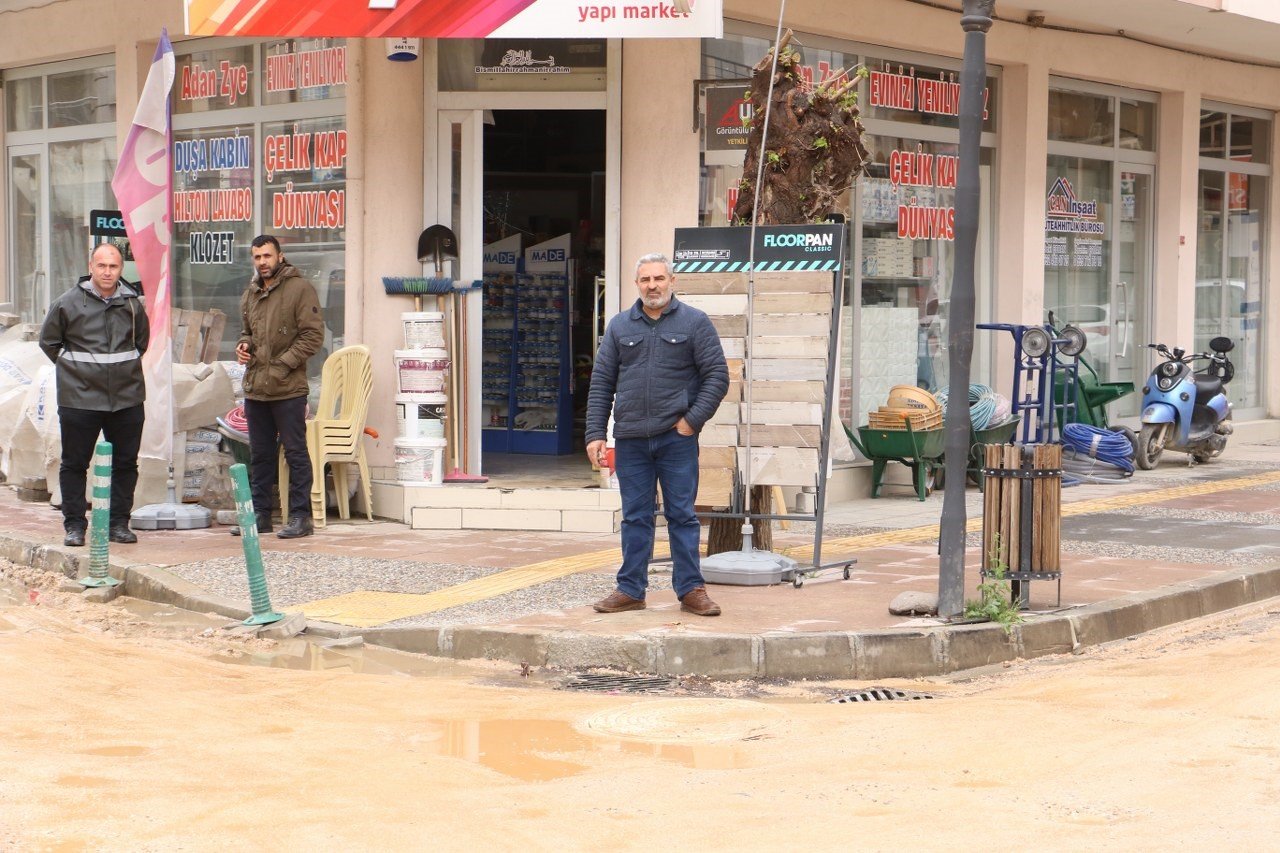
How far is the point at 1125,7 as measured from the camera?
1502 cm

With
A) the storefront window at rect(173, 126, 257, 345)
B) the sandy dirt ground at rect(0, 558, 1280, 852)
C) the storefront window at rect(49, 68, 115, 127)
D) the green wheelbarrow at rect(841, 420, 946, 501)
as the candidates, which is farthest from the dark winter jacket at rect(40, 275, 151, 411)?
the green wheelbarrow at rect(841, 420, 946, 501)

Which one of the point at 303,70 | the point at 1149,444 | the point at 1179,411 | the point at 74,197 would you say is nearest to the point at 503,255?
the point at 303,70

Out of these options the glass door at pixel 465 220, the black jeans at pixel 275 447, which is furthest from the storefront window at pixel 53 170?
the black jeans at pixel 275 447

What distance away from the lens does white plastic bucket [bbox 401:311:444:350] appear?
11.9m

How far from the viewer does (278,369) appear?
36.4 feet

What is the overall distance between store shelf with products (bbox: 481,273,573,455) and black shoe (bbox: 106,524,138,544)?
177 inches

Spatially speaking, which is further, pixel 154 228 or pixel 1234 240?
pixel 1234 240

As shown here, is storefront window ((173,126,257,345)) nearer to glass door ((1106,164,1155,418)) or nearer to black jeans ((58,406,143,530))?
black jeans ((58,406,143,530))

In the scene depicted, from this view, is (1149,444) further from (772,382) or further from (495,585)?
(495,585)

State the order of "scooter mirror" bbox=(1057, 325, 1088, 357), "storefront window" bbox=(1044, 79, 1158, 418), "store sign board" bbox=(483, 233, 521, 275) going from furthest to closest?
"storefront window" bbox=(1044, 79, 1158, 418), "store sign board" bbox=(483, 233, 521, 275), "scooter mirror" bbox=(1057, 325, 1088, 357)

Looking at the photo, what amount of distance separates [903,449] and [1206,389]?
14.8 feet

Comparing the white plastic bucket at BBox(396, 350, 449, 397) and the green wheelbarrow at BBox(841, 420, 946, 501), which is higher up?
the white plastic bucket at BBox(396, 350, 449, 397)

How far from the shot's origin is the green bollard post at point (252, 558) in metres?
8.30

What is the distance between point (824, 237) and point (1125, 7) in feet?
23.6
